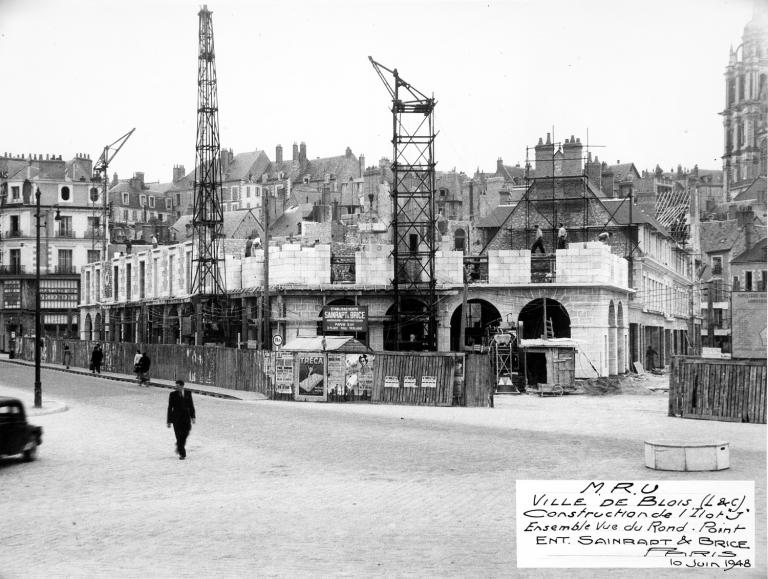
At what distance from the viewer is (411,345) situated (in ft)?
148

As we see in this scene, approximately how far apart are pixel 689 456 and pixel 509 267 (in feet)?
92.0

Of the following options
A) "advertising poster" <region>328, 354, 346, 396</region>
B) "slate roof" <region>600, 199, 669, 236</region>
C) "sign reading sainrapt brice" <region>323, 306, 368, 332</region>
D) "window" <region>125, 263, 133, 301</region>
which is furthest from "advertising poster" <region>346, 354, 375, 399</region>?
"slate roof" <region>600, 199, 669, 236</region>

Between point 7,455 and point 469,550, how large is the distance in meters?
9.18

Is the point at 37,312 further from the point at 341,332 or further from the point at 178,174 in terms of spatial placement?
the point at 178,174

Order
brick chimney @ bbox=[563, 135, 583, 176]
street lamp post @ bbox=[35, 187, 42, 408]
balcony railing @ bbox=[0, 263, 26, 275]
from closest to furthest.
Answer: street lamp post @ bbox=[35, 187, 42, 408] < balcony railing @ bbox=[0, 263, 26, 275] < brick chimney @ bbox=[563, 135, 583, 176]

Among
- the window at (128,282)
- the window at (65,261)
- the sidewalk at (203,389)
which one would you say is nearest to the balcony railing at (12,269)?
the window at (65,261)

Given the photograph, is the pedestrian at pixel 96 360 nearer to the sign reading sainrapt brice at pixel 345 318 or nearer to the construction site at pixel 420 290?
the construction site at pixel 420 290

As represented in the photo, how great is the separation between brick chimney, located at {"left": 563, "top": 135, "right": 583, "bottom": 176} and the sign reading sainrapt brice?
49.3 ft

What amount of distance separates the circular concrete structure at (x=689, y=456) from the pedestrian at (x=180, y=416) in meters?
8.52

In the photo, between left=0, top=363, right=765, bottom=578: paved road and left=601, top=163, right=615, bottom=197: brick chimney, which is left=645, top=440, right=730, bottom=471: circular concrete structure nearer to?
left=0, top=363, right=765, bottom=578: paved road

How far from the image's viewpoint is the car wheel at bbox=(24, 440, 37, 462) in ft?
58.6

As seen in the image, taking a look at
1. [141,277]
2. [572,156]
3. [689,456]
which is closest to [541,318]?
[572,156]

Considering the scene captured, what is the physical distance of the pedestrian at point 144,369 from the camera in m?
33.9
